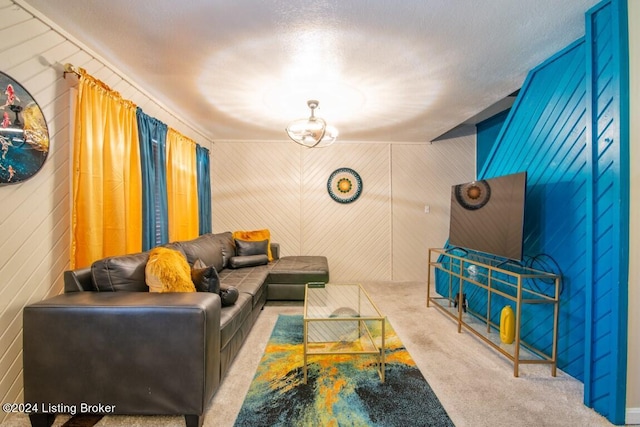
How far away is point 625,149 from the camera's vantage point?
57.3 inches

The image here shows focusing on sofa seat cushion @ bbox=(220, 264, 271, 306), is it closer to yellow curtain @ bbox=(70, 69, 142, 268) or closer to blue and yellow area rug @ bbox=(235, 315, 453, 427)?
blue and yellow area rug @ bbox=(235, 315, 453, 427)

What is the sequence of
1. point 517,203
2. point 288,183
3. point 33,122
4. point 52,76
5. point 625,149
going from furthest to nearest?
1. point 288,183
2. point 517,203
3. point 52,76
4. point 33,122
5. point 625,149

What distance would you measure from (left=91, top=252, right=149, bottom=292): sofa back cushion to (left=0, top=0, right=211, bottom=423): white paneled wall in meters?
0.32

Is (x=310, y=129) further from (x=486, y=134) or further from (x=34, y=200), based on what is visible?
(x=486, y=134)

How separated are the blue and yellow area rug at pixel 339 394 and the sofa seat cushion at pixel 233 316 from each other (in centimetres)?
35

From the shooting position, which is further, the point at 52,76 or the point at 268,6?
the point at 52,76

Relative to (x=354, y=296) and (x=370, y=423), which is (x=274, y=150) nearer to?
(x=354, y=296)

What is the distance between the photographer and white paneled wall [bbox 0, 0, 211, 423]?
1.49 metres

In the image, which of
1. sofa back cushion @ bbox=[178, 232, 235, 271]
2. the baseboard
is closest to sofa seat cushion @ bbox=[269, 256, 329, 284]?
sofa back cushion @ bbox=[178, 232, 235, 271]

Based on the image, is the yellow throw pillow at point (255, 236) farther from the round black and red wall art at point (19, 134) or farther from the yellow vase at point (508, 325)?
the yellow vase at point (508, 325)

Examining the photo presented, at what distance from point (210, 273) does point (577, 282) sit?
8.69ft

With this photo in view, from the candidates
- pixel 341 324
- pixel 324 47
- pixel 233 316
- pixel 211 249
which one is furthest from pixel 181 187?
pixel 341 324

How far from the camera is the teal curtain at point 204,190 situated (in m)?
3.89

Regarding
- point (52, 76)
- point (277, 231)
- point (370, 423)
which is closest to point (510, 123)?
point (370, 423)
